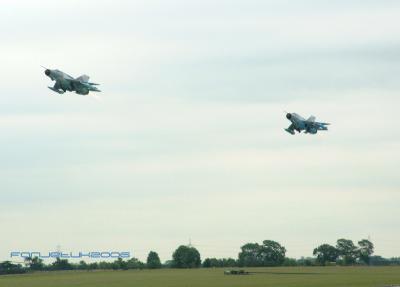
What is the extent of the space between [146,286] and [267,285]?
63.8ft

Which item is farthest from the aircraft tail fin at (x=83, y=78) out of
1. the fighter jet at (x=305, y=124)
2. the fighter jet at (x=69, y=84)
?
the fighter jet at (x=305, y=124)

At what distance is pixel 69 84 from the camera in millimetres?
114375

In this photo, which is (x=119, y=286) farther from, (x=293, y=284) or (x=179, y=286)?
(x=293, y=284)

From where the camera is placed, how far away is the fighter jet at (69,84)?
114 metres

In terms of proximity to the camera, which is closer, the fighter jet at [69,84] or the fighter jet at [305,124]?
the fighter jet at [69,84]

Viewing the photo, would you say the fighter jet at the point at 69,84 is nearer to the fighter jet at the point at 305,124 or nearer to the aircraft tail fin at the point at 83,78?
the aircraft tail fin at the point at 83,78

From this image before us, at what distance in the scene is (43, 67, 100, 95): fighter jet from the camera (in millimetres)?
114188

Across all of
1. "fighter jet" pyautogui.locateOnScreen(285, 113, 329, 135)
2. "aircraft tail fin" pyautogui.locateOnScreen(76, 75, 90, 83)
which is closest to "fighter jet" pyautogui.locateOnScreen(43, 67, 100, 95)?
"aircraft tail fin" pyautogui.locateOnScreen(76, 75, 90, 83)

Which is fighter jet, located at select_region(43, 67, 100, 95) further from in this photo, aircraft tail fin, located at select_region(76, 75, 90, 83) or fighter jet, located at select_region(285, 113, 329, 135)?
fighter jet, located at select_region(285, 113, 329, 135)

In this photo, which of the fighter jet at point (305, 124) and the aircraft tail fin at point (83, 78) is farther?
the fighter jet at point (305, 124)

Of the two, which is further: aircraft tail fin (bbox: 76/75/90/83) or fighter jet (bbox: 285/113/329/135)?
fighter jet (bbox: 285/113/329/135)

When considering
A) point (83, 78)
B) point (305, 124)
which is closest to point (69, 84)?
point (83, 78)

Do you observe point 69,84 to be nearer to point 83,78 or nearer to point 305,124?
point 83,78

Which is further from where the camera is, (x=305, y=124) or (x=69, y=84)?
(x=305, y=124)
